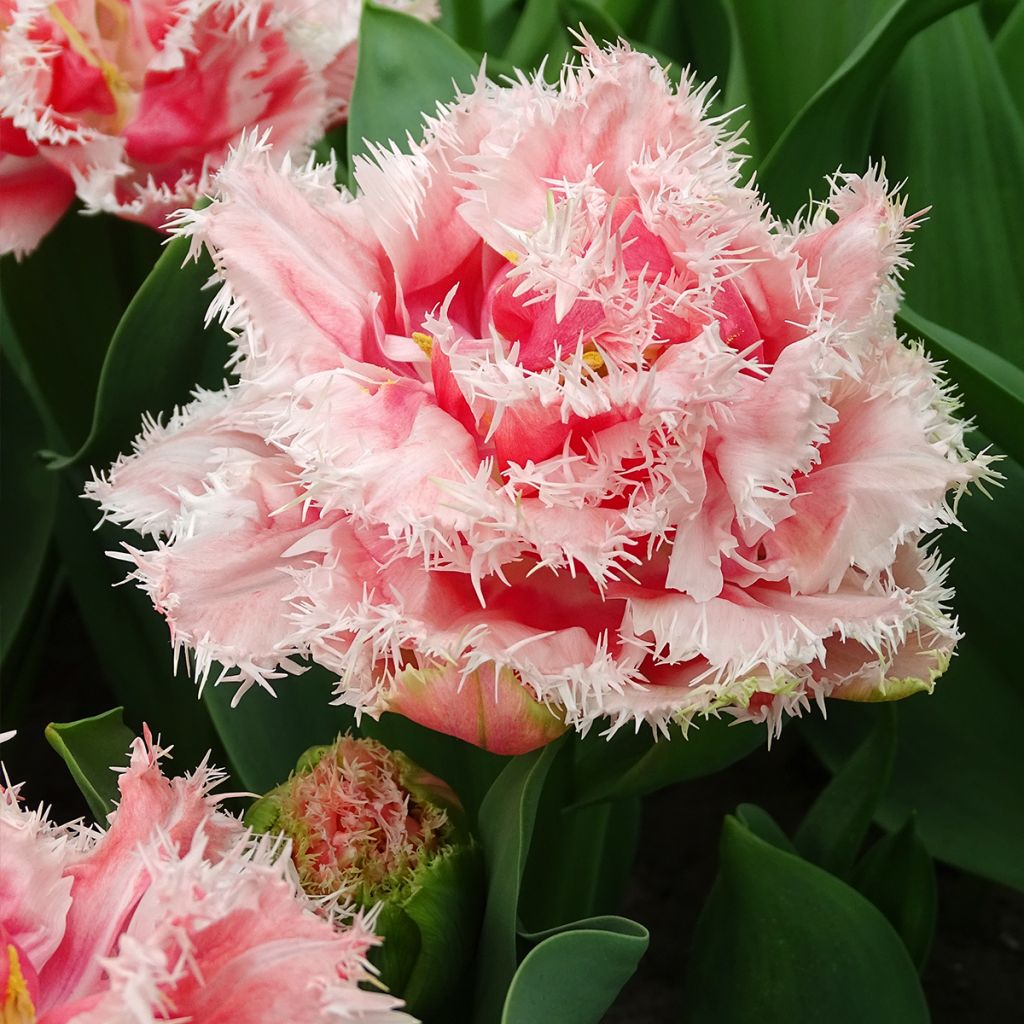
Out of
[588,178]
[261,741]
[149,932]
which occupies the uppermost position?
[588,178]

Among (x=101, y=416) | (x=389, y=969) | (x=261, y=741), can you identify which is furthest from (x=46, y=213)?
(x=389, y=969)

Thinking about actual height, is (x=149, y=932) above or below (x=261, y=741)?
above

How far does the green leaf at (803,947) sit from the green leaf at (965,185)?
9.8 inches

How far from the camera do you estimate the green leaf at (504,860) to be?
345 mm

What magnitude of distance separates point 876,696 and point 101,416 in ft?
0.97

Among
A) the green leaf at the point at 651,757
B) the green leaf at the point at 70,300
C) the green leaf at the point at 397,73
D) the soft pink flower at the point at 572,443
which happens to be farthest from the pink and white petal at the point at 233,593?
the green leaf at the point at 70,300

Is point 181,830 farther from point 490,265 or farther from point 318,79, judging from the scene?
point 318,79

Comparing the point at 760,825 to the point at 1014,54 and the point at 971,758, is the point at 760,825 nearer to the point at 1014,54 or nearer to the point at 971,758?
the point at 971,758

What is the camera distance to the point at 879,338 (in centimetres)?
32

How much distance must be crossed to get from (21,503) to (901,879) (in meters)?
0.44

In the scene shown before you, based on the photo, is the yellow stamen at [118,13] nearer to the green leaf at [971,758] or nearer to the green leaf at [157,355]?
the green leaf at [157,355]

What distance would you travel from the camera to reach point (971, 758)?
0.55 m

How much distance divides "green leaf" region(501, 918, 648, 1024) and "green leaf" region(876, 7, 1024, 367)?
0.34 meters

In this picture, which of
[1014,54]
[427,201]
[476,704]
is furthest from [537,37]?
[476,704]
